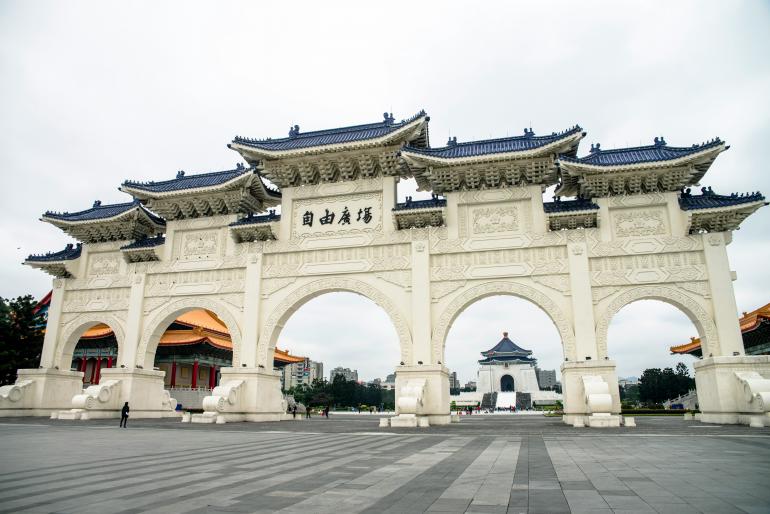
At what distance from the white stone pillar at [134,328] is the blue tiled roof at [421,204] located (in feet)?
36.5

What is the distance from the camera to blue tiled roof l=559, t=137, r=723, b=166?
16736 mm

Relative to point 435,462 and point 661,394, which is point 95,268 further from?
point 661,394

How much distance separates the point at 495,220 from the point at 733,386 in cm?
877

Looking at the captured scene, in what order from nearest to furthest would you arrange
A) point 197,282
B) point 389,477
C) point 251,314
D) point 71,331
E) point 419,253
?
point 389,477
point 419,253
point 251,314
point 197,282
point 71,331

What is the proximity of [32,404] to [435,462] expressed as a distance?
68.0 feet

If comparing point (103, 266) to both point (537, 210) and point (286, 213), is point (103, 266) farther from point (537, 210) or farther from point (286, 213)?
point (537, 210)

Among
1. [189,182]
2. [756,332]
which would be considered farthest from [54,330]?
[756,332]

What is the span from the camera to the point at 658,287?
16734mm

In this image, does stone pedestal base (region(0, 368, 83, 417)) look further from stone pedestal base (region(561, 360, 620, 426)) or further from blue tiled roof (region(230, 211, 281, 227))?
stone pedestal base (region(561, 360, 620, 426))

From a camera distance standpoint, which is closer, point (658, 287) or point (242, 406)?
point (658, 287)

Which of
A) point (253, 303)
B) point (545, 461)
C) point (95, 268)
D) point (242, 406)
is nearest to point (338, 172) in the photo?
point (253, 303)

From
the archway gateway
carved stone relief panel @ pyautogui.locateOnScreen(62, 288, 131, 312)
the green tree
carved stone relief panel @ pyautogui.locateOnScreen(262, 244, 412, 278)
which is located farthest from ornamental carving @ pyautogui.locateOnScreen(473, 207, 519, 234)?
the green tree

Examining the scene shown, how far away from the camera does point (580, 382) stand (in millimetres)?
16281

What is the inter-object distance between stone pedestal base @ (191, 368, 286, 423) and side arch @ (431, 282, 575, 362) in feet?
21.6
